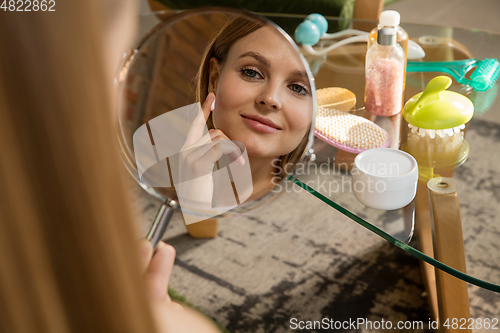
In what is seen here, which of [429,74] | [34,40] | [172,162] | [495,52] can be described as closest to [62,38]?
[34,40]

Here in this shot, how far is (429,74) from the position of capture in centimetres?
100

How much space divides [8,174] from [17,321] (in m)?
0.05

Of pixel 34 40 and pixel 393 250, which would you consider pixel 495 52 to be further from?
pixel 34 40

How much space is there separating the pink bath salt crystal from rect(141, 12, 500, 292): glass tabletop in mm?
18

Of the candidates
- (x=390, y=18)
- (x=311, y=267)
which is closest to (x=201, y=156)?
(x=390, y=18)

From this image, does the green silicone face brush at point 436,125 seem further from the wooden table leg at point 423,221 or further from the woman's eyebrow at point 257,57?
the woman's eyebrow at point 257,57

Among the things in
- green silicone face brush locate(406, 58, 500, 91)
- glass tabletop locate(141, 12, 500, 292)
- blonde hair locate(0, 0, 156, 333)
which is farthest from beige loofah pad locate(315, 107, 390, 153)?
blonde hair locate(0, 0, 156, 333)

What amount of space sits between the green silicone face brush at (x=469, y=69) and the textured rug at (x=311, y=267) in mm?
88

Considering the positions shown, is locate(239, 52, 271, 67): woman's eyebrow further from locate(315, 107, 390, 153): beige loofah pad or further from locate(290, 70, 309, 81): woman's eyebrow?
locate(315, 107, 390, 153): beige loofah pad

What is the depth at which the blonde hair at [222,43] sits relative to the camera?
46 centimetres

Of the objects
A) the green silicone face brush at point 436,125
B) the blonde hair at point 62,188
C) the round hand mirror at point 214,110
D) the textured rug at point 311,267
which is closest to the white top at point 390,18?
the green silicone face brush at point 436,125

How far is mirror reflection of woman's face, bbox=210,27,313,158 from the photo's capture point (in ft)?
1.53

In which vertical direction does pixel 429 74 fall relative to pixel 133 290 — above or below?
below

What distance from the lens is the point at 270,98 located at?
490mm
